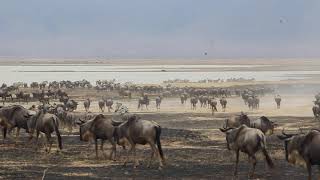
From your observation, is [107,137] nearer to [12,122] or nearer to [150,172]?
[150,172]

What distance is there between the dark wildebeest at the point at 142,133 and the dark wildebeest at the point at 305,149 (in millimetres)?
4942

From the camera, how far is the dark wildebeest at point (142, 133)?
20578mm

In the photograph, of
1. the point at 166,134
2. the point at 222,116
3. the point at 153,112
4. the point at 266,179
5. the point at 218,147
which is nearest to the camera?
the point at 266,179

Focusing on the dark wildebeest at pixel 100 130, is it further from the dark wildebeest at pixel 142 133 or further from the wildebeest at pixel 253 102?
the wildebeest at pixel 253 102

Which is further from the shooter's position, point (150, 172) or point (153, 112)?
point (153, 112)

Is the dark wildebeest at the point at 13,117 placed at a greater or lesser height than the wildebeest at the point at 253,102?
greater

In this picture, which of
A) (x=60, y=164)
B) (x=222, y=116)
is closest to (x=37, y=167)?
(x=60, y=164)

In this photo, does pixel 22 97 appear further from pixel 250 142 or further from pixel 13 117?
pixel 250 142

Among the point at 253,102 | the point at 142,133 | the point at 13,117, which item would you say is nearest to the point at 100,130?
the point at 142,133

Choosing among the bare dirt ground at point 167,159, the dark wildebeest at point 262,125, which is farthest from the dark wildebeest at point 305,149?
the dark wildebeest at point 262,125

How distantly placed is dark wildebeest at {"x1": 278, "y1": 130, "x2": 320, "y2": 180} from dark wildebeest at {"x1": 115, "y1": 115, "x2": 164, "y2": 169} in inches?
195

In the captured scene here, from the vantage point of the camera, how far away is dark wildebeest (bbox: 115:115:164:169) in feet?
67.5

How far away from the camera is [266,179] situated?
732 inches

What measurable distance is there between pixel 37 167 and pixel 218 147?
9.11 metres
